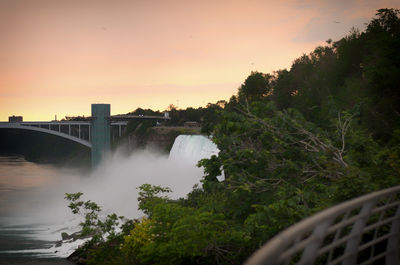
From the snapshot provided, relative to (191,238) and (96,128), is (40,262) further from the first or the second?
(96,128)

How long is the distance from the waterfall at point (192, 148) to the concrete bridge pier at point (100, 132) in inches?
962

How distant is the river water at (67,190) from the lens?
30.1 m

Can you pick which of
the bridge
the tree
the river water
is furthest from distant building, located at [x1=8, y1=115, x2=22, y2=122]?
the tree

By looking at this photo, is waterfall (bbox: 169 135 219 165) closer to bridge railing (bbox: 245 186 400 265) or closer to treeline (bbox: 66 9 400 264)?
treeline (bbox: 66 9 400 264)

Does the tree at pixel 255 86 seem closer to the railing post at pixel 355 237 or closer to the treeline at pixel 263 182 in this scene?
the treeline at pixel 263 182

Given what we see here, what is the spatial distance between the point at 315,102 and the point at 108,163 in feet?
137

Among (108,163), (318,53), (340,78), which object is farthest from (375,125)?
(108,163)

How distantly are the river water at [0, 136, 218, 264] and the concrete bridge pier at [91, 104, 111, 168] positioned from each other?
1.50 m

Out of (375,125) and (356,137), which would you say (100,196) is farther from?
(356,137)

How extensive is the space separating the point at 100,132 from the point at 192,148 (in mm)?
29335

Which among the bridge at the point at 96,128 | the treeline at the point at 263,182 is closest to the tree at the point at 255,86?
the bridge at the point at 96,128

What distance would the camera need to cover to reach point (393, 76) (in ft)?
76.1

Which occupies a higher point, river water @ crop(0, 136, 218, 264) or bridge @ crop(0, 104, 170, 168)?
bridge @ crop(0, 104, 170, 168)

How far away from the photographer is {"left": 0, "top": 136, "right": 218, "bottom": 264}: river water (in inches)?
1184
